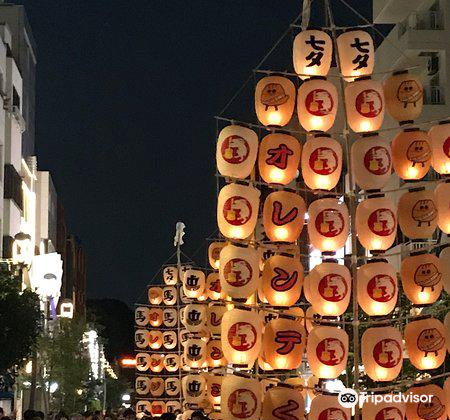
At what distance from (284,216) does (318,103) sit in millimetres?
2374

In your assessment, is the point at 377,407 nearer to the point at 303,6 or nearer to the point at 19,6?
the point at 303,6

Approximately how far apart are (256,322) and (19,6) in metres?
42.3

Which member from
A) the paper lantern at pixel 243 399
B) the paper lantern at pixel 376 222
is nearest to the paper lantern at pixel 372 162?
the paper lantern at pixel 376 222

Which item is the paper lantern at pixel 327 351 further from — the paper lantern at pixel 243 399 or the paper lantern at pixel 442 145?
the paper lantern at pixel 442 145

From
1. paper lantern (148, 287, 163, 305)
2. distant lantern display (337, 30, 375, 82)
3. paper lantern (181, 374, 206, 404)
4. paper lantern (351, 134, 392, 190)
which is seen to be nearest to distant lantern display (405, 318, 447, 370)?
paper lantern (351, 134, 392, 190)

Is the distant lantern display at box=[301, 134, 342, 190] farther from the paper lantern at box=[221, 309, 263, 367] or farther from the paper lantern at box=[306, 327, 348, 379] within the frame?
the paper lantern at box=[221, 309, 263, 367]

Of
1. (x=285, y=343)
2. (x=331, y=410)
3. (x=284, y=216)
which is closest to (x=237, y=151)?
(x=284, y=216)

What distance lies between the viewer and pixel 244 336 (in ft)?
77.3

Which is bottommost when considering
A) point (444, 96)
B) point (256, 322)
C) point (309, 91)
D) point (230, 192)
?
point (256, 322)

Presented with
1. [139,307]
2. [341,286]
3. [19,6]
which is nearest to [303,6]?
[341,286]

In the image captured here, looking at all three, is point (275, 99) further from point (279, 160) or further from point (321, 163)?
point (321, 163)

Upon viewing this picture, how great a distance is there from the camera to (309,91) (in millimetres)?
22688

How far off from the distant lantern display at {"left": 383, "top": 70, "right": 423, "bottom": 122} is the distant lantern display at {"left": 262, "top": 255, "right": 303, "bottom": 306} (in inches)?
144

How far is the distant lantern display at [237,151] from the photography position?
23953 millimetres
